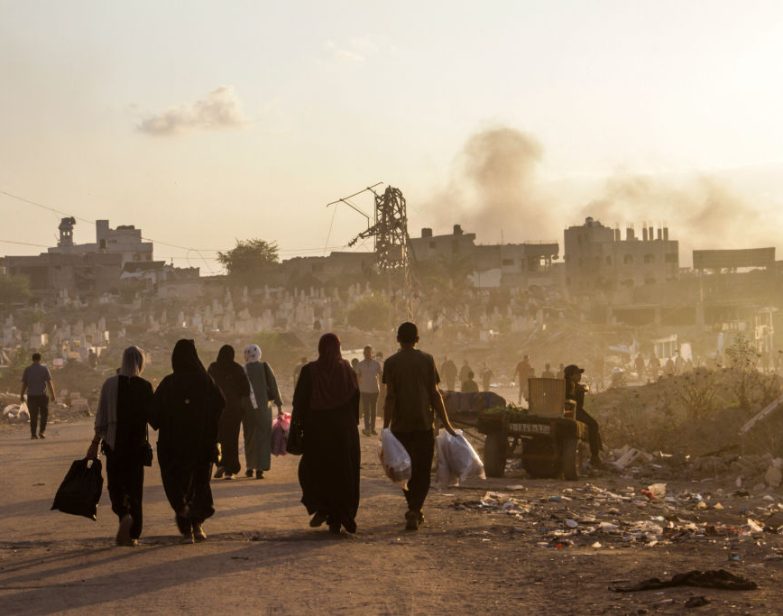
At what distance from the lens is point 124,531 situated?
11289mm

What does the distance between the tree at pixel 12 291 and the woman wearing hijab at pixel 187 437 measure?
3728 inches

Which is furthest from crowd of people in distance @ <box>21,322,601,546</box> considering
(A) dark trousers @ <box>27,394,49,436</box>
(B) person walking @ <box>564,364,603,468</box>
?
(A) dark trousers @ <box>27,394,49,436</box>

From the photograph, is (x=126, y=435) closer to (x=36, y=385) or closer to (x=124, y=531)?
(x=124, y=531)

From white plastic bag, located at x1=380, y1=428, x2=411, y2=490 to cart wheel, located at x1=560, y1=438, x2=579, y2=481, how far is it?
618 centimetres

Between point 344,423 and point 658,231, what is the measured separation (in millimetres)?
115610

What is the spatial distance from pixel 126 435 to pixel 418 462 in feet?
8.16

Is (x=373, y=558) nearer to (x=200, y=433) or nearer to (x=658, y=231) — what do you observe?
(x=200, y=433)

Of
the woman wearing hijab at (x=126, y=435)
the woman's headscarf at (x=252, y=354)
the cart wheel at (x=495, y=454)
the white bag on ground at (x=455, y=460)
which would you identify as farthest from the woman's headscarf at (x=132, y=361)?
the cart wheel at (x=495, y=454)

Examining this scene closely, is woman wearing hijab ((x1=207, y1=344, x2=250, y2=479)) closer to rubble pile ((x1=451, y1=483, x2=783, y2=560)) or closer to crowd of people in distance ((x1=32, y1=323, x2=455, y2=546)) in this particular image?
rubble pile ((x1=451, y1=483, x2=783, y2=560))

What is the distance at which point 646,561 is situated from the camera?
1047 cm

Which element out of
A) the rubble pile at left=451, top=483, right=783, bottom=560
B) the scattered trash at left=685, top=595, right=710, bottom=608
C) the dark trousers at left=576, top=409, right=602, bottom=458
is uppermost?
the dark trousers at left=576, top=409, right=602, bottom=458

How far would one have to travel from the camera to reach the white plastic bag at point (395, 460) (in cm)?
1227

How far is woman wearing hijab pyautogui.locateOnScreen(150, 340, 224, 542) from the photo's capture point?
11.6 m

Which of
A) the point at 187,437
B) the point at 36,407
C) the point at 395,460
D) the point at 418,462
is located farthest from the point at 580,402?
the point at 36,407
